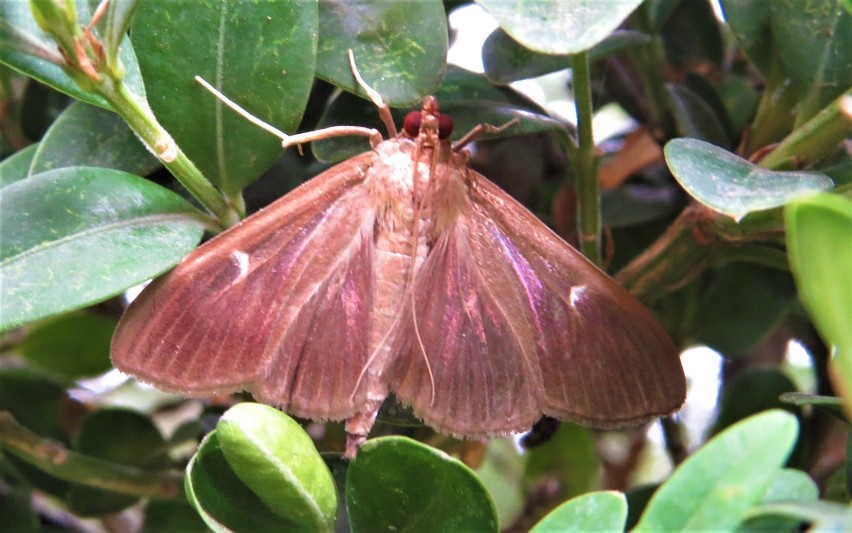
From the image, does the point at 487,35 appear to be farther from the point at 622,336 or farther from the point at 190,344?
the point at 190,344

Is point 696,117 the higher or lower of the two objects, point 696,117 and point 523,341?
the higher

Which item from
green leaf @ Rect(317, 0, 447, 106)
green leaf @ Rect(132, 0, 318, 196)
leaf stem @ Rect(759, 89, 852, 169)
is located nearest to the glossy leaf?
green leaf @ Rect(132, 0, 318, 196)

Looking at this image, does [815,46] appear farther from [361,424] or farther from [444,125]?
[361,424]

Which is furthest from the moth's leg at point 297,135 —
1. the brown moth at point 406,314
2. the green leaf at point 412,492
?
the green leaf at point 412,492

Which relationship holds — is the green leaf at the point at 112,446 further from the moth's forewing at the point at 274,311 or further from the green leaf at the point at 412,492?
the green leaf at the point at 412,492

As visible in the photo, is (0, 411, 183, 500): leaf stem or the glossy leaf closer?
the glossy leaf

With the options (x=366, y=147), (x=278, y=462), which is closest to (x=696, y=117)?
(x=366, y=147)

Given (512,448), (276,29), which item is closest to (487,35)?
(276,29)

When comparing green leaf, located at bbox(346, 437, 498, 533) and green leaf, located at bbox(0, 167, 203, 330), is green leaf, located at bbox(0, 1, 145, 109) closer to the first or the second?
green leaf, located at bbox(0, 167, 203, 330)
